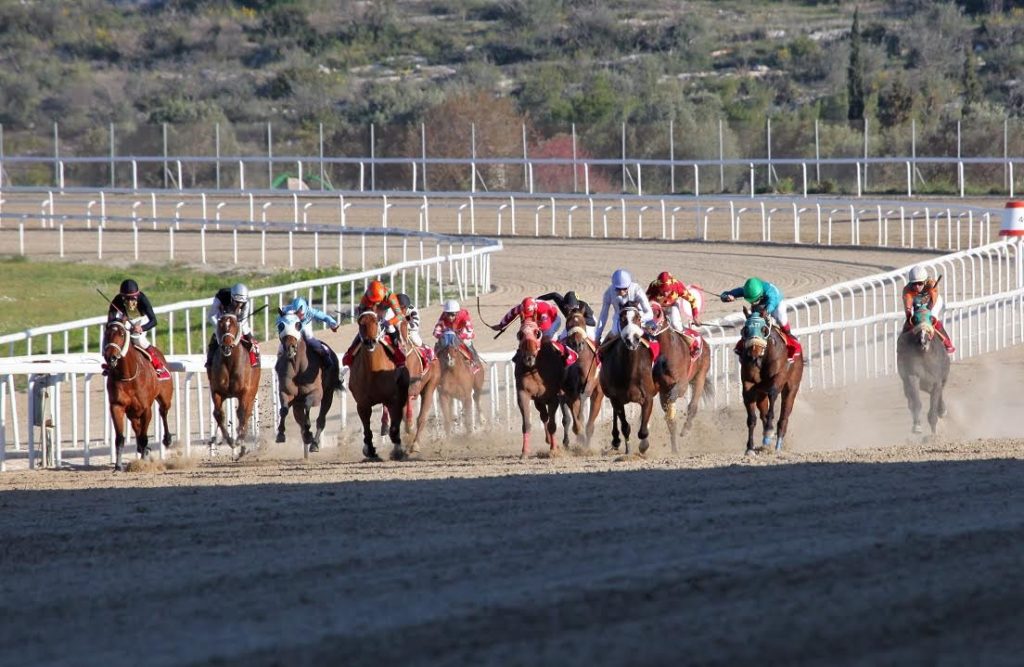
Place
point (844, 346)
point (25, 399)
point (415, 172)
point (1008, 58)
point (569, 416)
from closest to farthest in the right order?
point (569, 416) → point (25, 399) → point (844, 346) → point (415, 172) → point (1008, 58)

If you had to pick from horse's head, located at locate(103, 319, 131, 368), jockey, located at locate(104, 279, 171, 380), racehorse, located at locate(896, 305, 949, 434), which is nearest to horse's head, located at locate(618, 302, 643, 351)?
racehorse, located at locate(896, 305, 949, 434)

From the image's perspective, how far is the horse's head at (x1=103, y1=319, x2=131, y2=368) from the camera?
46.4 ft

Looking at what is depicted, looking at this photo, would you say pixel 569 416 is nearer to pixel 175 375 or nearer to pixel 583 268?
pixel 175 375

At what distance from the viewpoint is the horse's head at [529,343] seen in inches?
592

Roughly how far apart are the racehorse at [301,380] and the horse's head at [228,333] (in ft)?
1.89

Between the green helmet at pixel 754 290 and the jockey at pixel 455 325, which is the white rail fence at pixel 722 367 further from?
the green helmet at pixel 754 290

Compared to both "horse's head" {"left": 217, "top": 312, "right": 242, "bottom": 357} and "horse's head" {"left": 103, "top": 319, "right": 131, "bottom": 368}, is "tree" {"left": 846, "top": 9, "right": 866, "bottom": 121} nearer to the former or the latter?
"horse's head" {"left": 217, "top": 312, "right": 242, "bottom": 357}

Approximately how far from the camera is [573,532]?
9.07 metres

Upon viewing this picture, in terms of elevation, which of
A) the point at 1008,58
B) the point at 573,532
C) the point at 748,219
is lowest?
the point at 573,532

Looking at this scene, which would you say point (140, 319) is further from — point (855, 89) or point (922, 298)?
point (855, 89)

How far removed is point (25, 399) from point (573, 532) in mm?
10933

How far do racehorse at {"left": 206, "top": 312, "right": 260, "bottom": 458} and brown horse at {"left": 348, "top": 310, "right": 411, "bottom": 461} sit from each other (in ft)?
3.10

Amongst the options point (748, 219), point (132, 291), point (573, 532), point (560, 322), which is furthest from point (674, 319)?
point (748, 219)

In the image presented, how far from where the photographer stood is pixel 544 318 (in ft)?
51.0
